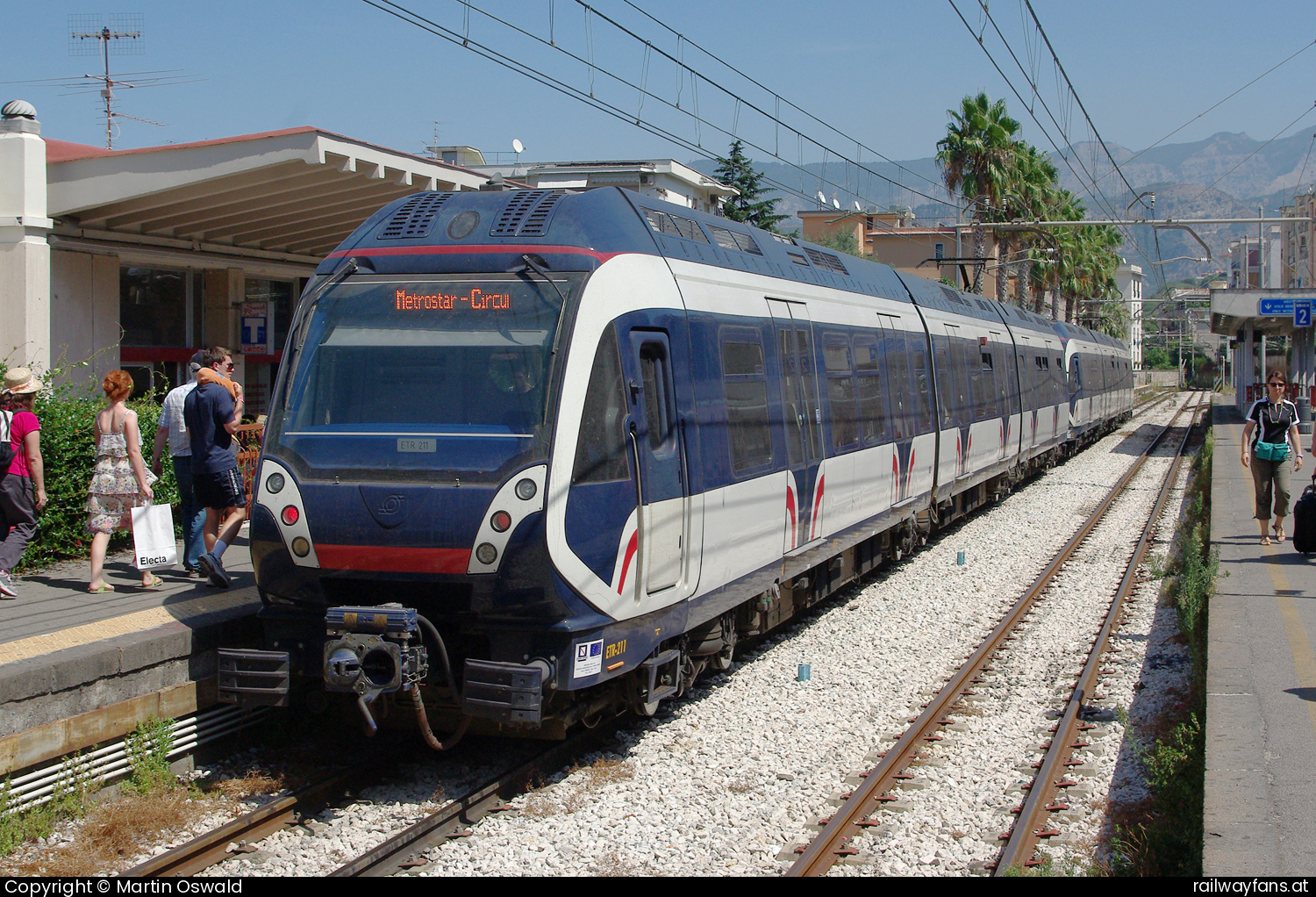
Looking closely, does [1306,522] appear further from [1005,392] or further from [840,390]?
[1005,392]

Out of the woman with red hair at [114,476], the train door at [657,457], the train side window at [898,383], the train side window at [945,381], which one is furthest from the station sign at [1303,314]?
the woman with red hair at [114,476]

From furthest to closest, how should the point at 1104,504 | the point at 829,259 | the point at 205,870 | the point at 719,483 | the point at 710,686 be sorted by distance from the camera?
the point at 1104,504 < the point at 829,259 < the point at 710,686 < the point at 719,483 < the point at 205,870

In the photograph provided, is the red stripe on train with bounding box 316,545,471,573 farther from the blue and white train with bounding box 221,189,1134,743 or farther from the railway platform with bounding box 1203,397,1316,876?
the railway platform with bounding box 1203,397,1316,876

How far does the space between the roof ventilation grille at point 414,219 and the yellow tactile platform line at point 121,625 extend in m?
2.52

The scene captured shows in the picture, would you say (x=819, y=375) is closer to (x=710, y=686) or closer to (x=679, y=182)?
(x=710, y=686)

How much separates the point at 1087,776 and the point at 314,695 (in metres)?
4.43

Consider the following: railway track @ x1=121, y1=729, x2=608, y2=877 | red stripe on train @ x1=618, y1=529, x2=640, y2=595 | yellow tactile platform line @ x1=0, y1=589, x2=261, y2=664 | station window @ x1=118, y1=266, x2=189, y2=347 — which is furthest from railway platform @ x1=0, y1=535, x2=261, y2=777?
station window @ x1=118, y1=266, x2=189, y2=347

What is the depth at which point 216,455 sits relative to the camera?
26.7 ft

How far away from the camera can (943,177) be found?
35.9 m

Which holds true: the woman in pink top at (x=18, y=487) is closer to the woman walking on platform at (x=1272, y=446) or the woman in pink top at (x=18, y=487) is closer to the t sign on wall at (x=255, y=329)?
the t sign on wall at (x=255, y=329)

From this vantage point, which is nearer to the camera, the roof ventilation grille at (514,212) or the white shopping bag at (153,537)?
the roof ventilation grille at (514,212)

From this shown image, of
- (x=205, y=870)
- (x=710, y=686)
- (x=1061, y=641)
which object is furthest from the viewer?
(x=1061, y=641)

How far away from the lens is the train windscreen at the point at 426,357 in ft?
19.8

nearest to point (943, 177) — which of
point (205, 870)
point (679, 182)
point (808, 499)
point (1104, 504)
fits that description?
point (679, 182)
